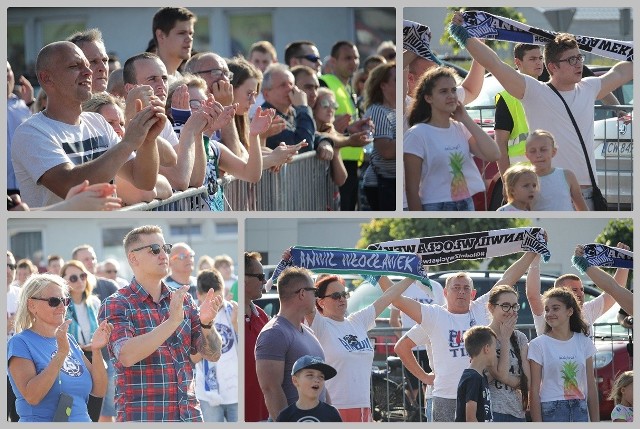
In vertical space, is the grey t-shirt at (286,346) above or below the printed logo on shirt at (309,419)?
above

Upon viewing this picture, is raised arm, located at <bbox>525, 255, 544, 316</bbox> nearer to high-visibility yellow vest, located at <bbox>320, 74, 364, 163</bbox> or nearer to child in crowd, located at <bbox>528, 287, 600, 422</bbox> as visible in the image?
child in crowd, located at <bbox>528, 287, 600, 422</bbox>

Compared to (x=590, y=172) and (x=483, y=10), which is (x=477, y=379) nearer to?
(x=590, y=172)

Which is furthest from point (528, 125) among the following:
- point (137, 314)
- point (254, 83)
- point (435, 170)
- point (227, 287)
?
point (227, 287)

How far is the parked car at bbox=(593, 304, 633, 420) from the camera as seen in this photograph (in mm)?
7250

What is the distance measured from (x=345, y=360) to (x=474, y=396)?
2.21ft

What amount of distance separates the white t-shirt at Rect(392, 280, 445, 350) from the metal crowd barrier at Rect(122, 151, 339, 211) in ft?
3.07

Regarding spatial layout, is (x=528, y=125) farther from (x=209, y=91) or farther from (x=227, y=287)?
(x=227, y=287)

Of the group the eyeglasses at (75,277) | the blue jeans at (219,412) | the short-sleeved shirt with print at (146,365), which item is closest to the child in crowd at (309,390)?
the short-sleeved shirt with print at (146,365)

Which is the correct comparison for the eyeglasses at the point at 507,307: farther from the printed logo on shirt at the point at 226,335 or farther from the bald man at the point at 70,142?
the bald man at the point at 70,142

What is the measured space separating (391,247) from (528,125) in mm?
1022

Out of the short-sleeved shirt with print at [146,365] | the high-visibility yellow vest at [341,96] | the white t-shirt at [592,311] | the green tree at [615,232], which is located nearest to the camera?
the short-sleeved shirt with print at [146,365]

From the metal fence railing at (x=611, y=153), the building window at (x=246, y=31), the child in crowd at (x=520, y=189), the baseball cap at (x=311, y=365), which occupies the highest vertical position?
the building window at (x=246, y=31)

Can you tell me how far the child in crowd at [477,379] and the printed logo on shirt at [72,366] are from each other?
6.23ft

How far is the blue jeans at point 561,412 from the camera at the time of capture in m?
6.52
